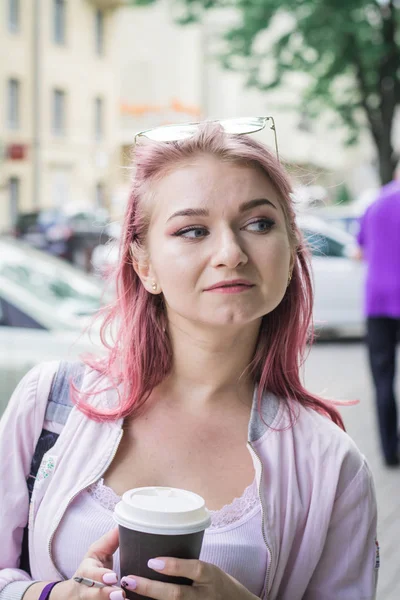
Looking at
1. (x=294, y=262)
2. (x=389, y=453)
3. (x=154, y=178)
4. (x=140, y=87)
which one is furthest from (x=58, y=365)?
(x=140, y=87)

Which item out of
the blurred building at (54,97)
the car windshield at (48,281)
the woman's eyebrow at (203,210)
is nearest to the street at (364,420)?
the woman's eyebrow at (203,210)

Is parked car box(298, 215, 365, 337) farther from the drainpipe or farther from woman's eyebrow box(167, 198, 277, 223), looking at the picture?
woman's eyebrow box(167, 198, 277, 223)

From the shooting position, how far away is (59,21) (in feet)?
26.2

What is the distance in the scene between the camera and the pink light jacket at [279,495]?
1496mm

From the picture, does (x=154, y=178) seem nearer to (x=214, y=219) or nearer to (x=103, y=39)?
(x=214, y=219)

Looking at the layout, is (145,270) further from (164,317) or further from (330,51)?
(330,51)

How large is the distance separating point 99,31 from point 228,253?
28.1ft

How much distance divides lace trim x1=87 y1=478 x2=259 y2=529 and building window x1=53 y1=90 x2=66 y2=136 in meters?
8.18

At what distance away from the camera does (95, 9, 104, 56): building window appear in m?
9.29

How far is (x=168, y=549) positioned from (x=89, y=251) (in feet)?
42.0

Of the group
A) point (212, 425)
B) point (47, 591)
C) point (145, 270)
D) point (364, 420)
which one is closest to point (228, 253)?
point (145, 270)

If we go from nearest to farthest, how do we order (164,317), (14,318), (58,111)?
(164,317), (14,318), (58,111)

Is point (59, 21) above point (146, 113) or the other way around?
above

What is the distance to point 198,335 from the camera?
161cm
